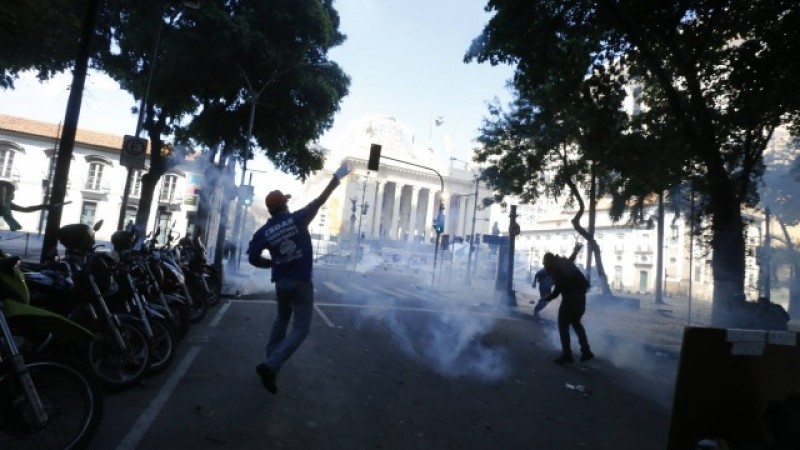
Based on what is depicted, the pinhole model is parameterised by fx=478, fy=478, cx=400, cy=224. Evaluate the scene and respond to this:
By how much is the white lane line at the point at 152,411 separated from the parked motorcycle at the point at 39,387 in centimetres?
37

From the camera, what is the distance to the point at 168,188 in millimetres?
46531

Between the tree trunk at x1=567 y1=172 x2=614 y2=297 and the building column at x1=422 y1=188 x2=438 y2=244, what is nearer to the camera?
the tree trunk at x1=567 y1=172 x2=614 y2=297

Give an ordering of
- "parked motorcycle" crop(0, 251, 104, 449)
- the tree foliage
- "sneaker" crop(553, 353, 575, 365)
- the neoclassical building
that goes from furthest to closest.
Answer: the neoclassical building → the tree foliage → "sneaker" crop(553, 353, 575, 365) → "parked motorcycle" crop(0, 251, 104, 449)

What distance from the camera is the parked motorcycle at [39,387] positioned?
2682mm

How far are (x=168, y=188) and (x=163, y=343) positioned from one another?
46.2 meters

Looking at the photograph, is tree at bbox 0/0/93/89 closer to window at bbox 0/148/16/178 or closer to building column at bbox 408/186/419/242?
window at bbox 0/148/16/178

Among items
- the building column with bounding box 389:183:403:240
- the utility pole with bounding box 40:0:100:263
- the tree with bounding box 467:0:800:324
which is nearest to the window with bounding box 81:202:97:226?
the utility pole with bounding box 40:0:100:263

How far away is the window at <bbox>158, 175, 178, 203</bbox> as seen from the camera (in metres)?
46.2

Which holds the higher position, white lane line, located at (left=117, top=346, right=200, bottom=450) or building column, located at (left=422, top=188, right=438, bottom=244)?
building column, located at (left=422, top=188, right=438, bottom=244)

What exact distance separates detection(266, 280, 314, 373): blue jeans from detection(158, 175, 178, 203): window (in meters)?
46.6

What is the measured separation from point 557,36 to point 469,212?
8775cm

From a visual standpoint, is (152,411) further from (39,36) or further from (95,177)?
(95,177)

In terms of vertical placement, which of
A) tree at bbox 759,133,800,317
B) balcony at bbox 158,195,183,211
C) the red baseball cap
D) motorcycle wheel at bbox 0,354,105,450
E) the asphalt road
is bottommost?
the asphalt road

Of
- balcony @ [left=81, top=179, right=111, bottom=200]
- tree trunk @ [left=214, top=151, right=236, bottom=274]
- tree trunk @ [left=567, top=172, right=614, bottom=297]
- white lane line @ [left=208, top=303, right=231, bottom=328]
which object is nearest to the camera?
white lane line @ [left=208, top=303, right=231, bottom=328]
